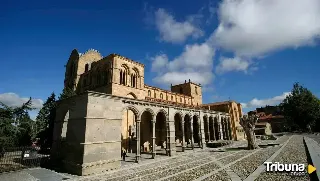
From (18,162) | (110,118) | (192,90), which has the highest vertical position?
(192,90)

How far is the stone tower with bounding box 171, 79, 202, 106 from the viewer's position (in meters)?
45.8

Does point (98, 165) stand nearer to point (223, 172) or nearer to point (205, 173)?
point (205, 173)

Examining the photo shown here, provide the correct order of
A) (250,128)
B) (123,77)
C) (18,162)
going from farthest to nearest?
(123,77)
(250,128)
(18,162)

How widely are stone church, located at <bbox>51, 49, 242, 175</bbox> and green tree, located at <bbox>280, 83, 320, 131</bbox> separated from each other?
111 ft

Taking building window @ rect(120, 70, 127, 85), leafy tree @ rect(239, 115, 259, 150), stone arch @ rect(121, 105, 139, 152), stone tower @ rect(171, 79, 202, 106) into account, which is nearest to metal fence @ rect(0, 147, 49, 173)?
stone arch @ rect(121, 105, 139, 152)

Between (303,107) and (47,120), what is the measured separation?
69.5 m

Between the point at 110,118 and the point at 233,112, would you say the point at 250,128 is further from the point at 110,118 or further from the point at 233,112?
the point at 110,118

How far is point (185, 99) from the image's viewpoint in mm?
43750

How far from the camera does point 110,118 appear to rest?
15.8 metres

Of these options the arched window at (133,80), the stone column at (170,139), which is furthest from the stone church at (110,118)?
the arched window at (133,80)

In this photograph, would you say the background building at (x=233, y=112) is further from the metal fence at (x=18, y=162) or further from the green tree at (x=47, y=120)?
the metal fence at (x=18, y=162)

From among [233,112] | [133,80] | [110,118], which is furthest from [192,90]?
[110,118]

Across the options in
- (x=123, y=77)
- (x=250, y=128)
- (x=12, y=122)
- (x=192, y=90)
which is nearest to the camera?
(x=12, y=122)

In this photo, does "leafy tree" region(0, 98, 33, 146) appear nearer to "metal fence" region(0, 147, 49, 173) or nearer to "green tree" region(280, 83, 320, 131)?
"metal fence" region(0, 147, 49, 173)
